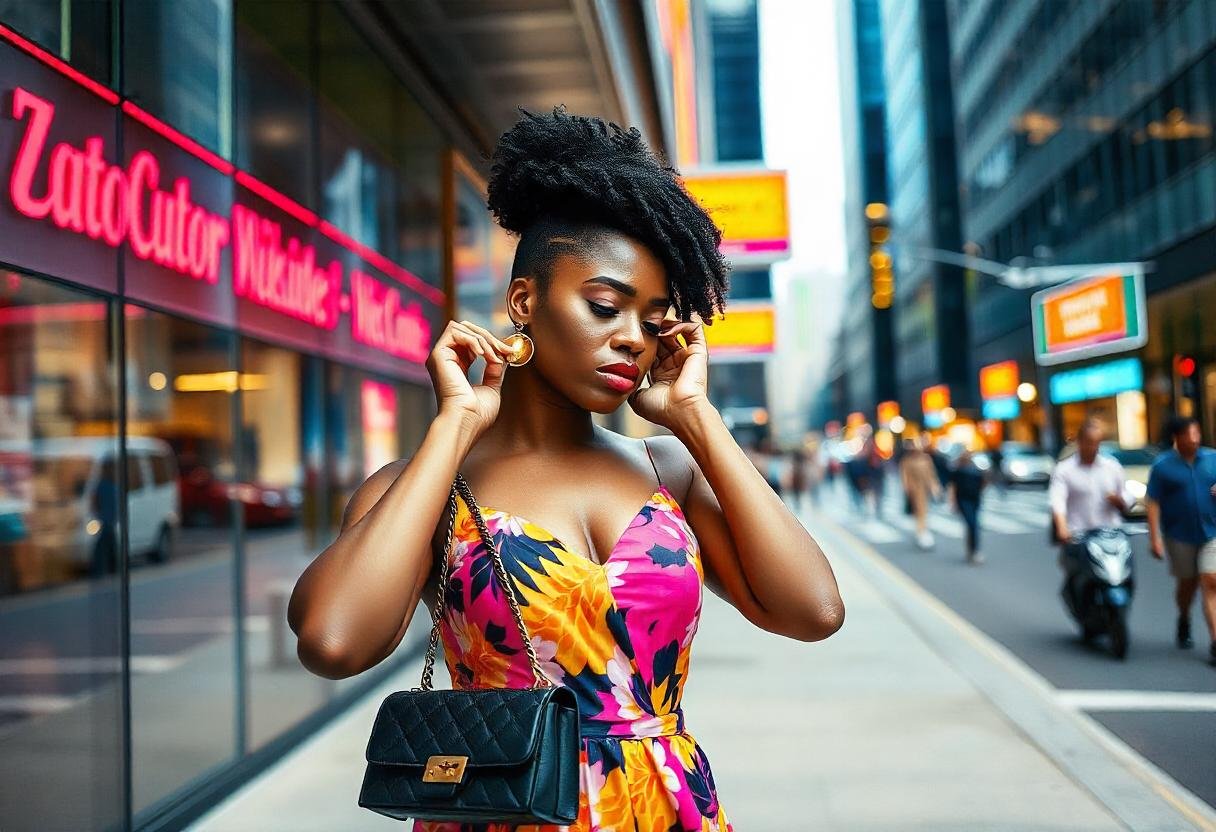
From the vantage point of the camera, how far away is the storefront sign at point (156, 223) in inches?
151

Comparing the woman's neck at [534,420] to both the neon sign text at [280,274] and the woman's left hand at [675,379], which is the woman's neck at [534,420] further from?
the neon sign text at [280,274]

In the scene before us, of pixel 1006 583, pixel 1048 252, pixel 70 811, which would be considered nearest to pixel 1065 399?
pixel 1048 252

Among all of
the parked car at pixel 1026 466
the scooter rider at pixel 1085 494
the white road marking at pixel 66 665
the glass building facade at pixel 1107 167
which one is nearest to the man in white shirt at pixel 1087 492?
the scooter rider at pixel 1085 494

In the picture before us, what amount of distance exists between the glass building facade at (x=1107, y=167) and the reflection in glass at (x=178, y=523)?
2006 centimetres

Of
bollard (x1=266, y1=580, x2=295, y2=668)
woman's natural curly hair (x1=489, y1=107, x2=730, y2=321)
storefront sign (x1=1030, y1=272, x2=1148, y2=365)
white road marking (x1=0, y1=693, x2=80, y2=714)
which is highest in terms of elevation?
storefront sign (x1=1030, y1=272, x2=1148, y2=365)

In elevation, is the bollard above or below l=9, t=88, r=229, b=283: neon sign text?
below

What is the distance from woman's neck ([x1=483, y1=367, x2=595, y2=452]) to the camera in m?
2.04

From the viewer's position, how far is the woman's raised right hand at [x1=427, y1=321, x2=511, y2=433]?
6.17ft

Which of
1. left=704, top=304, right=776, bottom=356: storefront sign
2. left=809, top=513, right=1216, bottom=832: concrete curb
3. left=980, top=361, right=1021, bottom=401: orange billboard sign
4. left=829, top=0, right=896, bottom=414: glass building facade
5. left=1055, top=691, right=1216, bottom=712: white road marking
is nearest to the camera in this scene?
left=809, top=513, right=1216, bottom=832: concrete curb

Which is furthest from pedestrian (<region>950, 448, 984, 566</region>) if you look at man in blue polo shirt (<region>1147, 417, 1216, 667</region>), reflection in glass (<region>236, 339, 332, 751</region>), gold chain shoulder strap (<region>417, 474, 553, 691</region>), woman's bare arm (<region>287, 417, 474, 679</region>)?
woman's bare arm (<region>287, 417, 474, 679</region>)

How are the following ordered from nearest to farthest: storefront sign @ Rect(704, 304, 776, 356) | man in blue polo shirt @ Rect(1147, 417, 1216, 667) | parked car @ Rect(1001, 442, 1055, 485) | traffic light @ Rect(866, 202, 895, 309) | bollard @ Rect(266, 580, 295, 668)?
bollard @ Rect(266, 580, 295, 668), man in blue polo shirt @ Rect(1147, 417, 1216, 667), storefront sign @ Rect(704, 304, 776, 356), traffic light @ Rect(866, 202, 895, 309), parked car @ Rect(1001, 442, 1055, 485)

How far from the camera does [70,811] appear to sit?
427cm

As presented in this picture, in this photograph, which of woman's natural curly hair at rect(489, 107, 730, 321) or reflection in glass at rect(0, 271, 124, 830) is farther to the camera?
reflection in glass at rect(0, 271, 124, 830)

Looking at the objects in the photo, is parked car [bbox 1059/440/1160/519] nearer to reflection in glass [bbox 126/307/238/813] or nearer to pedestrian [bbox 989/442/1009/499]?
pedestrian [bbox 989/442/1009/499]
